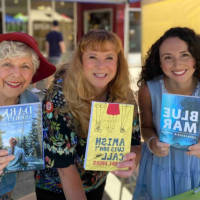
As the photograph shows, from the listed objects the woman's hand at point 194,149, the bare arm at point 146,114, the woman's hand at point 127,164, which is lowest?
the woman's hand at point 127,164

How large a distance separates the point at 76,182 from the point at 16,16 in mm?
10465

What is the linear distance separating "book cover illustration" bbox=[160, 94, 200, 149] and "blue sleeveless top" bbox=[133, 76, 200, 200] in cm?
28

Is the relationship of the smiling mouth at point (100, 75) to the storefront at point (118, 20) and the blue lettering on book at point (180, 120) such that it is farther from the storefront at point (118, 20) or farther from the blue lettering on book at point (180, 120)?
the storefront at point (118, 20)

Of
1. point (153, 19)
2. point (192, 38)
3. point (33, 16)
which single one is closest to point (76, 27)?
point (33, 16)

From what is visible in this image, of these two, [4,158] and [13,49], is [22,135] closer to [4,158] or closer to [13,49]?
[4,158]

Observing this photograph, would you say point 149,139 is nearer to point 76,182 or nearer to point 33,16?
point 76,182

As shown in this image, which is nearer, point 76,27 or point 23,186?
point 23,186

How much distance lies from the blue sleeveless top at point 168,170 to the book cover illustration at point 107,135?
525mm

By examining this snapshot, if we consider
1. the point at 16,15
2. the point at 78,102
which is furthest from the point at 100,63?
the point at 16,15

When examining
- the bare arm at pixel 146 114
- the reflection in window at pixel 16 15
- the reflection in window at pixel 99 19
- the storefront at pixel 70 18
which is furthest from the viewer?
the reflection in window at pixel 99 19

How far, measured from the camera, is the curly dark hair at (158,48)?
1.94 metres

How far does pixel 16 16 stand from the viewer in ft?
35.6

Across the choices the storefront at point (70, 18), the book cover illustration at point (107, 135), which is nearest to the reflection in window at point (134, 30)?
the storefront at point (70, 18)

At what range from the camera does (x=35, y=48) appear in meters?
1.82
